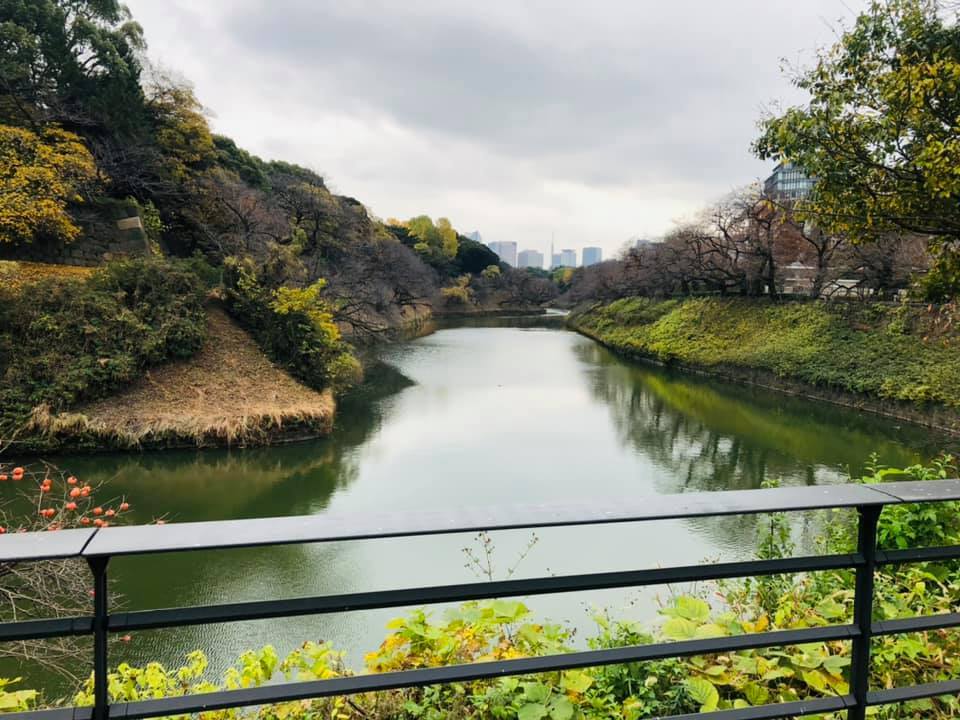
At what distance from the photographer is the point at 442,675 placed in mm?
906

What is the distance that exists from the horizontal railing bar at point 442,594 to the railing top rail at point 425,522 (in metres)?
0.09

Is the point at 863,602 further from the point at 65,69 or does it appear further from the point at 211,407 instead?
the point at 65,69

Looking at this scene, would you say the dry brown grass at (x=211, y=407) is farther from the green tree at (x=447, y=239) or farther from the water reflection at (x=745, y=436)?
the green tree at (x=447, y=239)

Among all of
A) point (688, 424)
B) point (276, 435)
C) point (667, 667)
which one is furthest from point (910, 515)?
point (688, 424)

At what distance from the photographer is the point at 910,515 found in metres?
2.47

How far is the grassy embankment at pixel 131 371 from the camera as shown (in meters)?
7.81

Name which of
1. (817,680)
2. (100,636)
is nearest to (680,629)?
(817,680)

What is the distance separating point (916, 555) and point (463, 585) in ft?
2.58

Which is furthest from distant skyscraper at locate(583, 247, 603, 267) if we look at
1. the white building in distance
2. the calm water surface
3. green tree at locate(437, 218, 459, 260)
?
the calm water surface

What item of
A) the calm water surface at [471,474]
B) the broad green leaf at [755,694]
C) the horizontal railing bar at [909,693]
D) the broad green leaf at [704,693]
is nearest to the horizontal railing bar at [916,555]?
the horizontal railing bar at [909,693]

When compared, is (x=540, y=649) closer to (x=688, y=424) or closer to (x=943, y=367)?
(x=688, y=424)

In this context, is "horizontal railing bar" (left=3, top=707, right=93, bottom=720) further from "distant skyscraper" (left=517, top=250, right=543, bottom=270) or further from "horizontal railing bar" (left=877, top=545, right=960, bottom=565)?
"distant skyscraper" (left=517, top=250, right=543, bottom=270)

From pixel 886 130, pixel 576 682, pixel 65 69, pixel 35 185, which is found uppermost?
pixel 65 69

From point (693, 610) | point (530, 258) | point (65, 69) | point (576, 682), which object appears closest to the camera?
point (576, 682)
